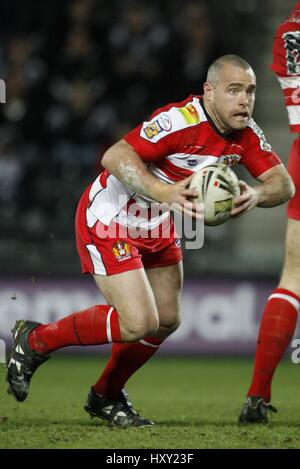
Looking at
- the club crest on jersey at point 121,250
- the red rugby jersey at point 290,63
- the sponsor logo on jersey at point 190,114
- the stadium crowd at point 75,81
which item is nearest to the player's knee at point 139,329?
the club crest on jersey at point 121,250

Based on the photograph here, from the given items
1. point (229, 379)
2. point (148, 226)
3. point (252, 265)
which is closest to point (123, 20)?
point (252, 265)

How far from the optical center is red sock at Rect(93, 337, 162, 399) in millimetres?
5523

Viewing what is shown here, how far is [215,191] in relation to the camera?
455 centimetres

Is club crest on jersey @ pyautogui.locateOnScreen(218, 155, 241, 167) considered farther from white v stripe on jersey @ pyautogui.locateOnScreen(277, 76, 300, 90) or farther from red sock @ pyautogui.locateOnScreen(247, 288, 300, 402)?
red sock @ pyautogui.locateOnScreen(247, 288, 300, 402)

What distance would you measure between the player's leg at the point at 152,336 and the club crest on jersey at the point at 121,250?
1.48ft

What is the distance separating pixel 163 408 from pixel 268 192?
1884mm

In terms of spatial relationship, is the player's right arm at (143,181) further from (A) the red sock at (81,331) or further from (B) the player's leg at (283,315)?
(B) the player's leg at (283,315)

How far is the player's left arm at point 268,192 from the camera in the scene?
466 cm

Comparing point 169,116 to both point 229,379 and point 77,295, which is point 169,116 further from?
point 77,295

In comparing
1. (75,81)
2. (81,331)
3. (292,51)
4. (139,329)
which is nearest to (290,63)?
(292,51)

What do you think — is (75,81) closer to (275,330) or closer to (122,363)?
(122,363)

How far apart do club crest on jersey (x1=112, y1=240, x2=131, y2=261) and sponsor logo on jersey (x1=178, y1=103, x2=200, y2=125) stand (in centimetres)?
75

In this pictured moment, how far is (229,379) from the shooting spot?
8016 millimetres
